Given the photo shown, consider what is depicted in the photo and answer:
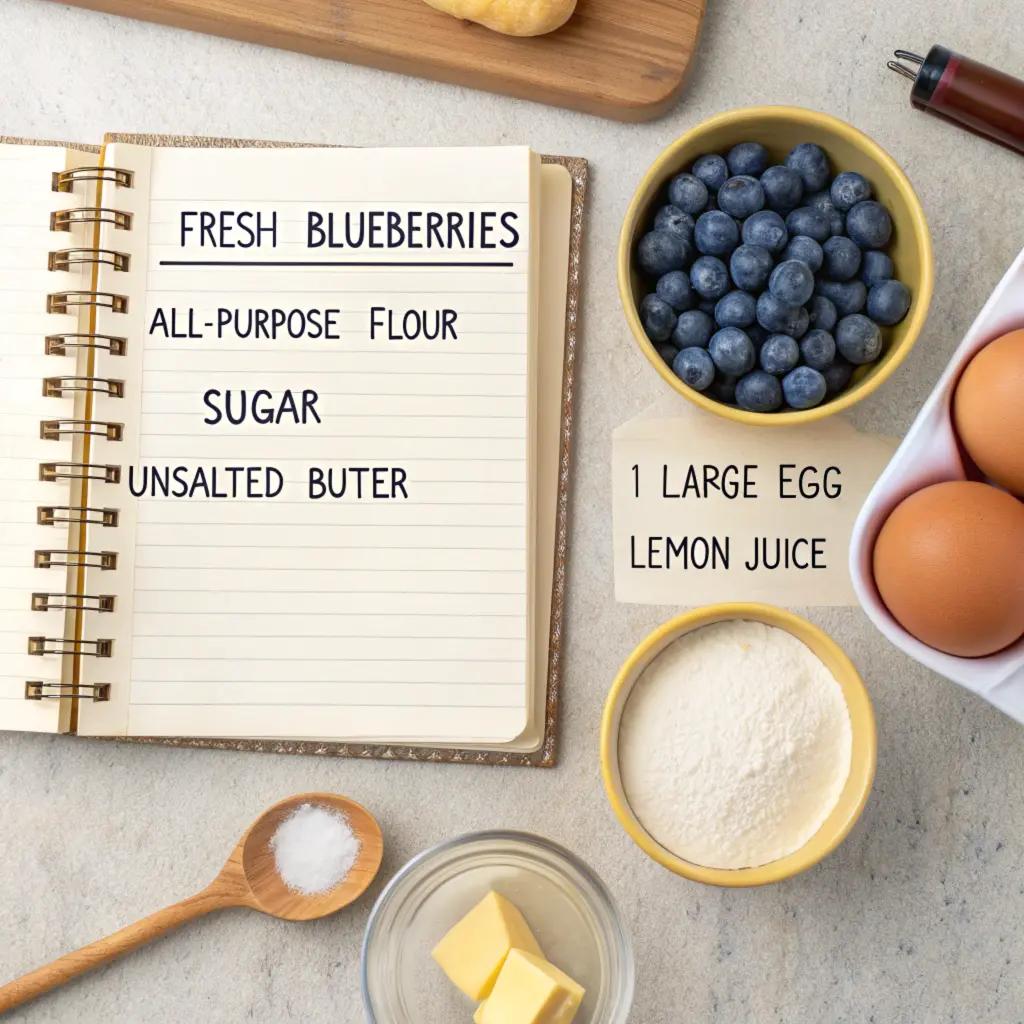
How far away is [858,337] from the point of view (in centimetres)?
57

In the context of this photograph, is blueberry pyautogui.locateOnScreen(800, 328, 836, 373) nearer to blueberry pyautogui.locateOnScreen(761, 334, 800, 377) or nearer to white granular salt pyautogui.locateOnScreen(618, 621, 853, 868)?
blueberry pyautogui.locateOnScreen(761, 334, 800, 377)

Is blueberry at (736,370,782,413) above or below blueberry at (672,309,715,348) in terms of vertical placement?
below

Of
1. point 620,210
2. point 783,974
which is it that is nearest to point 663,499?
point 620,210

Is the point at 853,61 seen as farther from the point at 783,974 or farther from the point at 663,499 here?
the point at 783,974

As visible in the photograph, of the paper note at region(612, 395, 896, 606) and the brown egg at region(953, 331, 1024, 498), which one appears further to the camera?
the paper note at region(612, 395, 896, 606)

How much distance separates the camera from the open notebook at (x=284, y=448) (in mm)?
623

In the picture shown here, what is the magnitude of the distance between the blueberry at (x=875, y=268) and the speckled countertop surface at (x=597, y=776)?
0.26ft

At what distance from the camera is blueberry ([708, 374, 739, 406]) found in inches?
22.9

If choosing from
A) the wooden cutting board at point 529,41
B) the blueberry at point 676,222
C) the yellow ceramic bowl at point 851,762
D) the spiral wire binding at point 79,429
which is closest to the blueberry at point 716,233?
the blueberry at point 676,222

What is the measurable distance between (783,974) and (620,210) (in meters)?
0.52

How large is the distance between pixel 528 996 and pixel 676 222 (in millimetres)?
467

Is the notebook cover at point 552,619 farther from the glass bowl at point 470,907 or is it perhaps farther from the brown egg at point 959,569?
the brown egg at point 959,569

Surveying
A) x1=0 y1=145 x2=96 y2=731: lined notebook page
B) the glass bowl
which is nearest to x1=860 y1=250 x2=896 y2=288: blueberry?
the glass bowl

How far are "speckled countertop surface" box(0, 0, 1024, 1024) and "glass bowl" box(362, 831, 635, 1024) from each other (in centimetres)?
3
